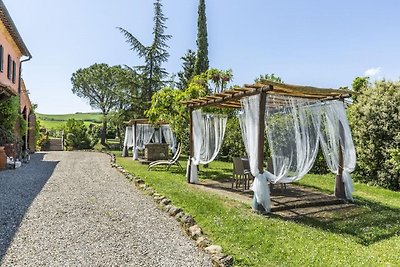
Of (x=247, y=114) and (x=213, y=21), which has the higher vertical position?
(x=213, y=21)

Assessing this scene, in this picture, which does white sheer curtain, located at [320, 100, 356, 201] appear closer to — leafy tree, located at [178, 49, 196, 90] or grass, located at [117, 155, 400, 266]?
grass, located at [117, 155, 400, 266]

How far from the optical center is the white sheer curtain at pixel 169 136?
17.5 m

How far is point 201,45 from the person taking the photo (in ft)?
76.3

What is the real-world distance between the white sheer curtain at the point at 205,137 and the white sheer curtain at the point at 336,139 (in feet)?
12.2

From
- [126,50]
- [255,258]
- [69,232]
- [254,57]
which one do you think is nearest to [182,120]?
[254,57]

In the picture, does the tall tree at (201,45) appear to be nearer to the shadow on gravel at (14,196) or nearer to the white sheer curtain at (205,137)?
the white sheer curtain at (205,137)

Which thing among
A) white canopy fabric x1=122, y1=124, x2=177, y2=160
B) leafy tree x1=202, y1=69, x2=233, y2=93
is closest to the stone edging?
leafy tree x1=202, y1=69, x2=233, y2=93

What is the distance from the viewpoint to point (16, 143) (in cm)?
1316

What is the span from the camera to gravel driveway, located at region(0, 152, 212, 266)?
385 cm

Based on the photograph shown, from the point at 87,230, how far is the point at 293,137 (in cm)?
446

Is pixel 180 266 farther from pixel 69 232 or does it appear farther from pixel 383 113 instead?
pixel 383 113

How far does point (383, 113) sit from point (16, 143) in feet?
43.0

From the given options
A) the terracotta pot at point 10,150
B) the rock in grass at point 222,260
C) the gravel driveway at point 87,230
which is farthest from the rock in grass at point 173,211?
the terracotta pot at point 10,150

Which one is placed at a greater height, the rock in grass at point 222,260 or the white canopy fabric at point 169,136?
the white canopy fabric at point 169,136
